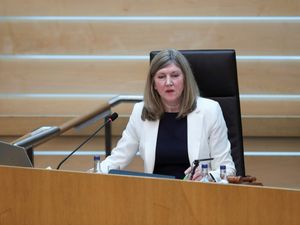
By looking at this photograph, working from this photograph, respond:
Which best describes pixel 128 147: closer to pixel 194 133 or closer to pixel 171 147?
pixel 171 147

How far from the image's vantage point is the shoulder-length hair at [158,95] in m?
3.28

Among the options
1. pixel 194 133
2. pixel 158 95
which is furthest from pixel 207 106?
pixel 158 95

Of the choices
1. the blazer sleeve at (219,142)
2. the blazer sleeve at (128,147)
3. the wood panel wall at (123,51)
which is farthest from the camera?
the wood panel wall at (123,51)

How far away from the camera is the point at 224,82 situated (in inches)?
133

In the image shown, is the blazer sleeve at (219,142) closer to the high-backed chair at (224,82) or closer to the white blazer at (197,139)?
the white blazer at (197,139)

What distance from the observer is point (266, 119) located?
14.7ft

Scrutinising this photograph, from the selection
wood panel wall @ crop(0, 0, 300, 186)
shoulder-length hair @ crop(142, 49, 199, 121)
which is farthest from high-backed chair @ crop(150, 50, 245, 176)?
wood panel wall @ crop(0, 0, 300, 186)

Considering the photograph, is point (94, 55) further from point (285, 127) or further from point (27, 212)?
point (27, 212)

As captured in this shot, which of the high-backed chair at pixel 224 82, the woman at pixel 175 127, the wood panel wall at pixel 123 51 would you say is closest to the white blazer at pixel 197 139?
the woman at pixel 175 127

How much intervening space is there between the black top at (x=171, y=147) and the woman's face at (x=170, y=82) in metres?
0.11

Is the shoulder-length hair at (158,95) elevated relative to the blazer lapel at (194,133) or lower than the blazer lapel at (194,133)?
elevated

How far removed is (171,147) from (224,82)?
45 centimetres

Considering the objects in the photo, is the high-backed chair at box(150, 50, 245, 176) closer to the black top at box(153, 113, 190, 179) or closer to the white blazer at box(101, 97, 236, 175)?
the white blazer at box(101, 97, 236, 175)

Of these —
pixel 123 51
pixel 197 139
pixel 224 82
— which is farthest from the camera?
pixel 123 51
